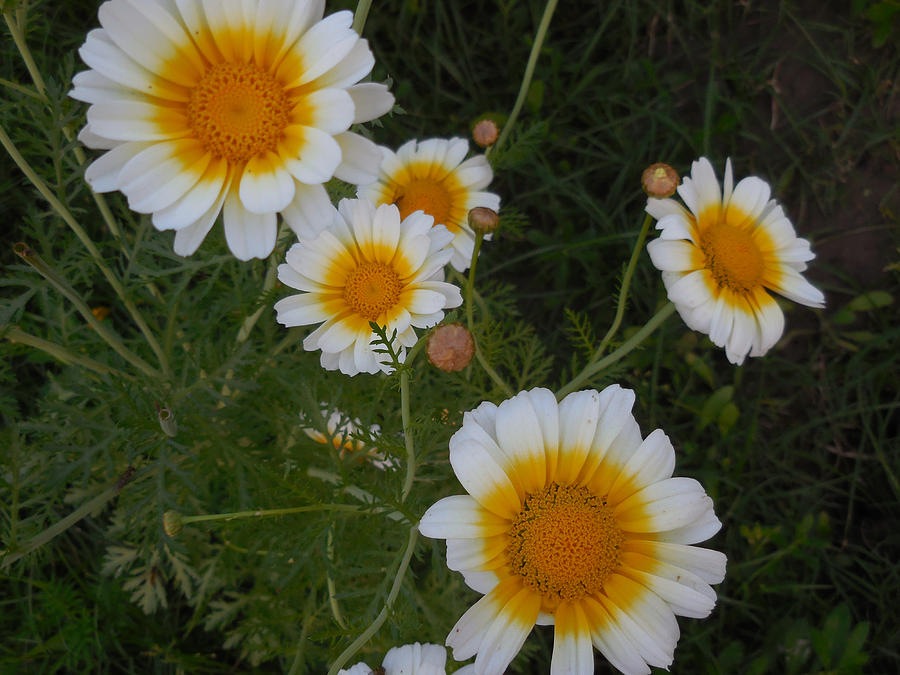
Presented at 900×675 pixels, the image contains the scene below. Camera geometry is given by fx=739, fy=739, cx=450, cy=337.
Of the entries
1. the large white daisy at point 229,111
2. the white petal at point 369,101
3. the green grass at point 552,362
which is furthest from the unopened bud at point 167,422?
the white petal at point 369,101

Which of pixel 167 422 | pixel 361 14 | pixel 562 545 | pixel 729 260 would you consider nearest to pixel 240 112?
pixel 361 14

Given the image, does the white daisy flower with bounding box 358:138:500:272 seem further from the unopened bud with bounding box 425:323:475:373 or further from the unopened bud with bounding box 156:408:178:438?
the unopened bud with bounding box 156:408:178:438

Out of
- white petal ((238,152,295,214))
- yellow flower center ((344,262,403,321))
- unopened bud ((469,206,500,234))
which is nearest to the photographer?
white petal ((238,152,295,214))

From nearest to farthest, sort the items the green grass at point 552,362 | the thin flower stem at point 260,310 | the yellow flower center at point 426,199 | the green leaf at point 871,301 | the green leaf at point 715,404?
the thin flower stem at point 260,310, the yellow flower center at point 426,199, the green grass at point 552,362, the green leaf at point 715,404, the green leaf at point 871,301

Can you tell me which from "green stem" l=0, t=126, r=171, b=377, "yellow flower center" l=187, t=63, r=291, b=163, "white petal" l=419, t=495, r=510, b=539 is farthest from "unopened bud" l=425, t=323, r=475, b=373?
"green stem" l=0, t=126, r=171, b=377

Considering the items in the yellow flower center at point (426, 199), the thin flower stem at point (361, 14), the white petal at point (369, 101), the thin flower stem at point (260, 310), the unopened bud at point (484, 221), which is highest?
the yellow flower center at point (426, 199)

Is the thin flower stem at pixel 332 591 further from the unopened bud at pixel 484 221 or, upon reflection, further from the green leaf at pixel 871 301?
the green leaf at pixel 871 301
